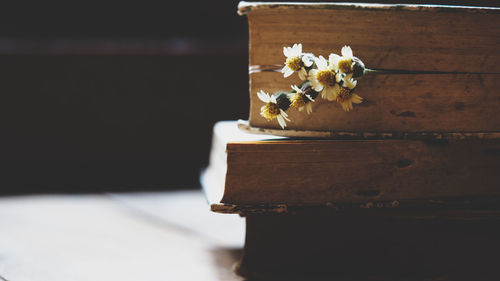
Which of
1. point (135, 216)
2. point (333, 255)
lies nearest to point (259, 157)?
point (333, 255)

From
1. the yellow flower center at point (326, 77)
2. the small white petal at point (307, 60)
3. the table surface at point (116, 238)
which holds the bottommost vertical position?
the table surface at point (116, 238)

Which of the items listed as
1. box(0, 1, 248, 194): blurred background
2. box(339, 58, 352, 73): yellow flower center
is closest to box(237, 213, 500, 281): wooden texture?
box(339, 58, 352, 73): yellow flower center

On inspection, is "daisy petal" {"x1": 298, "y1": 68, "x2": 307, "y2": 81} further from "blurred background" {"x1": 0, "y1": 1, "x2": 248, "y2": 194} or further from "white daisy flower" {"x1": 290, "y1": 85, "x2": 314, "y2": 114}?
"blurred background" {"x1": 0, "y1": 1, "x2": 248, "y2": 194}

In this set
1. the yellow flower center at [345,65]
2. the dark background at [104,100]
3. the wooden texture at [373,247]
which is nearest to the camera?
the yellow flower center at [345,65]

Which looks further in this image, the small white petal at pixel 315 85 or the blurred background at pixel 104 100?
the blurred background at pixel 104 100

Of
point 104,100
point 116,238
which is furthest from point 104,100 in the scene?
point 116,238

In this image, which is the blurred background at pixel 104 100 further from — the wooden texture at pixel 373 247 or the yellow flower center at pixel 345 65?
the yellow flower center at pixel 345 65

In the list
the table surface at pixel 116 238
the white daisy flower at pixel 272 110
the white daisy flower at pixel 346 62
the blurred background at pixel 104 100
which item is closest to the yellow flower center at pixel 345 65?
the white daisy flower at pixel 346 62
